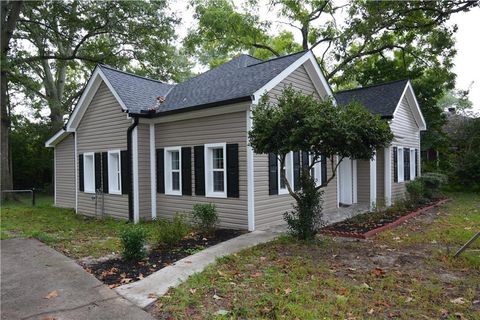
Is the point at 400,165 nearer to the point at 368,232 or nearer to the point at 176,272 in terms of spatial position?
the point at 368,232

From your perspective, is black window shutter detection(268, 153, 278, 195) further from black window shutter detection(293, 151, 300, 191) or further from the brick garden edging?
the brick garden edging

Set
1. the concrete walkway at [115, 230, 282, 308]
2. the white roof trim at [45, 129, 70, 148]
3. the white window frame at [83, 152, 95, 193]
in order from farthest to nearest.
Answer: the white roof trim at [45, 129, 70, 148], the white window frame at [83, 152, 95, 193], the concrete walkway at [115, 230, 282, 308]

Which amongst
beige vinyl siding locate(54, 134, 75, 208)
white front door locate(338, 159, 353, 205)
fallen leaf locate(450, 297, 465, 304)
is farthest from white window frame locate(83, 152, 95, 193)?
fallen leaf locate(450, 297, 465, 304)

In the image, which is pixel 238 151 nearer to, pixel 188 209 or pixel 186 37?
pixel 188 209

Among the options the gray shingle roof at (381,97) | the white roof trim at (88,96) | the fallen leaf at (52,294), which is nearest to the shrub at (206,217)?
the fallen leaf at (52,294)

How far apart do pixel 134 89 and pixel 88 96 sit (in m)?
2.07

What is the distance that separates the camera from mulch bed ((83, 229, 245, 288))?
5.23 meters

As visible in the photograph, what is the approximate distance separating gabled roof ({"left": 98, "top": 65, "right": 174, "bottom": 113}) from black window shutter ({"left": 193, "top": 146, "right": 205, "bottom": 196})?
250cm

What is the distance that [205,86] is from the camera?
1116 centimetres

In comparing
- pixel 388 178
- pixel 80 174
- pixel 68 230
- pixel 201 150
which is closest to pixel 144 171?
pixel 201 150

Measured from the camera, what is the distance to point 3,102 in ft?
59.2

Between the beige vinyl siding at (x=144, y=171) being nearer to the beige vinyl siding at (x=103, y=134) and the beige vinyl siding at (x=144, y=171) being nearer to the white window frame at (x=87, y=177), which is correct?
the beige vinyl siding at (x=103, y=134)

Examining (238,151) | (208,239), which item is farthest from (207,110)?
(208,239)

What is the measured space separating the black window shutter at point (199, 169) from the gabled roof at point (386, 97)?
6.95 m
